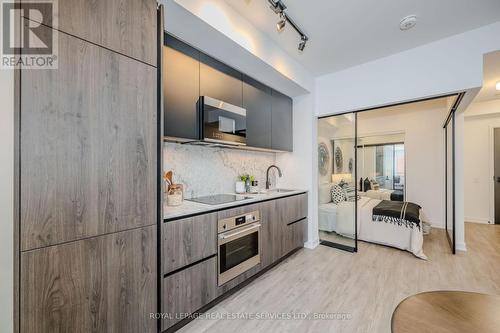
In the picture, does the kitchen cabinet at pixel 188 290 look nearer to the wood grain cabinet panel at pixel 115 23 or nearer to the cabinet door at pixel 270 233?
the cabinet door at pixel 270 233

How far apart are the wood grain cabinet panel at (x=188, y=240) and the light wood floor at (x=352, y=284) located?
1.88 ft

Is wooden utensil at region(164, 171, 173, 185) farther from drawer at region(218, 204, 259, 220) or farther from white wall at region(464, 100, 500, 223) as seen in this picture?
white wall at region(464, 100, 500, 223)

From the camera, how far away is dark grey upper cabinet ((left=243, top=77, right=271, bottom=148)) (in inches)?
105

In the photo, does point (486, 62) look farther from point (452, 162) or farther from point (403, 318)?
point (403, 318)

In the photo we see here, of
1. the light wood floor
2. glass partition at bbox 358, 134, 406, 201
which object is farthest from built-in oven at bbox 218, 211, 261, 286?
glass partition at bbox 358, 134, 406, 201

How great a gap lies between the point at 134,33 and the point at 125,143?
0.69m

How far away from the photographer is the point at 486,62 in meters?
2.56

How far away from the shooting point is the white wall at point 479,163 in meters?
4.58

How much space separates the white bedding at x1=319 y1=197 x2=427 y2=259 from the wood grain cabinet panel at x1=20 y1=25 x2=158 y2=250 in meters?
2.99

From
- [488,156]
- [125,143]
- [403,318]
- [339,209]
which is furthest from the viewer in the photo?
[488,156]

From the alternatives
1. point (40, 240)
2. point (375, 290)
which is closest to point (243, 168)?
point (375, 290)

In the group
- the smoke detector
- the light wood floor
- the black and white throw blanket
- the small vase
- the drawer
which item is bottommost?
the light wood floor

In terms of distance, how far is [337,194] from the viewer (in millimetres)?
3705

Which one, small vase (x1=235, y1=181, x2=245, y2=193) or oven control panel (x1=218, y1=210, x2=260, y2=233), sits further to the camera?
small vase (x1=235, y1=181, x2=245, y2=193)
